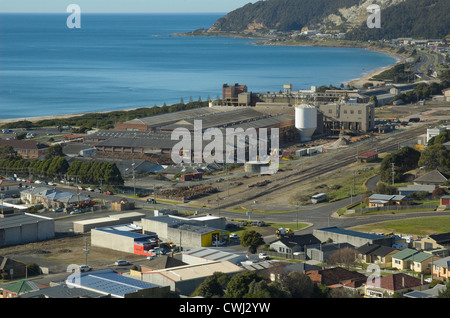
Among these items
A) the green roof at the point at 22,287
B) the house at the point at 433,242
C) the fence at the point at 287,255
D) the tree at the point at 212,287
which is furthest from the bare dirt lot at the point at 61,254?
the house at the point at 433,242

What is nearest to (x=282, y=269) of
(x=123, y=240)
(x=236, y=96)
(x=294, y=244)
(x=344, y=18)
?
(x=294, y=244)

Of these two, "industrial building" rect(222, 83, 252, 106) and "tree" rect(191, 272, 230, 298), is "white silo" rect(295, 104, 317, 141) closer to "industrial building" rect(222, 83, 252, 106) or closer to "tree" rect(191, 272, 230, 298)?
"industrial building" rect(222, 83, 252, 106)

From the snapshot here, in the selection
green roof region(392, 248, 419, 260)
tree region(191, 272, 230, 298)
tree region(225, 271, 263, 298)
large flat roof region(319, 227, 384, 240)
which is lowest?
large flat roof region(319, 227, 384, 240)

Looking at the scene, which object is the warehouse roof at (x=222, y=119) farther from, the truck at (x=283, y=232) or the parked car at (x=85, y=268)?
the parked car at (x=85, y=268)

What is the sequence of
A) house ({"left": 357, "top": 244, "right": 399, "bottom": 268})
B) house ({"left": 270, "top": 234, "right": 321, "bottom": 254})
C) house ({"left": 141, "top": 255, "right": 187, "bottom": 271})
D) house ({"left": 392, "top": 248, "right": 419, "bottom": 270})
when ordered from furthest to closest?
1. house ({"left": 270, "top": 234, "right": 321, "bottom": 254})
2. house ({"left": 357, "top": 244, "right": 399, "bottom": 268})
3. house ({"left": 392, "top": 248, "right": 419, "bottom": 270})
4. house ({"left": 141, "top": 255, "right": 187, "bottom": 271})

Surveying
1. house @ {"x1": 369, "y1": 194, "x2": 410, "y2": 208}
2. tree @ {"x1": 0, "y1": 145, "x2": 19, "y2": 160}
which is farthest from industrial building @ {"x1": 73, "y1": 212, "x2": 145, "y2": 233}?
tree @ {"x1": 0, "y1": 145, "x2": 19, "y2": 160}
